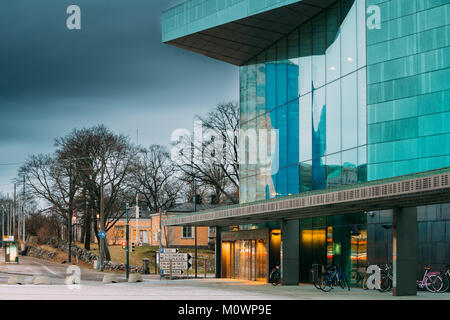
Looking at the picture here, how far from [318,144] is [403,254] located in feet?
33.1

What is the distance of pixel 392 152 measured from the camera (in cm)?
2850

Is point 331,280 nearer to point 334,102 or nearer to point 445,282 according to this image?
point 445,282

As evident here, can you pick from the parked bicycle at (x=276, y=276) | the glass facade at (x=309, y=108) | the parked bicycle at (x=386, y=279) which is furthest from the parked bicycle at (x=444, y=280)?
the parked bicycle at (x=276, y=276)

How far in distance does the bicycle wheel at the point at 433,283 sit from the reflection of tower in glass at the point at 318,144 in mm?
7811

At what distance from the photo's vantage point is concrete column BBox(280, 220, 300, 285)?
3256 cm

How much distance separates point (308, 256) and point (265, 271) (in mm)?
3999

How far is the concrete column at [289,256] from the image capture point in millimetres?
32562

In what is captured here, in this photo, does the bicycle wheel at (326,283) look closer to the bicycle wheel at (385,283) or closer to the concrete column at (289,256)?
the bicycle wheel at (385,283)

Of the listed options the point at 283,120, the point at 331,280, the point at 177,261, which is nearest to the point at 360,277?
the point at 331,280

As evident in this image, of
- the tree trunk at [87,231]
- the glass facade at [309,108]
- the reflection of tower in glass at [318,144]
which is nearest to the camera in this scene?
the glass facade at [309,108]

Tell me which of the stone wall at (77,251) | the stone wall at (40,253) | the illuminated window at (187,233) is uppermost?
the illuminated window at (187,233)

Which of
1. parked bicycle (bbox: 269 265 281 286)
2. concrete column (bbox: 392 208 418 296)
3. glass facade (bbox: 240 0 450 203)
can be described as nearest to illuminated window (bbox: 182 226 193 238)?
glass facade (bbox: 240 0 450 203)

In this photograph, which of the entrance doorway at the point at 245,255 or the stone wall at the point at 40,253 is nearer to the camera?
the entrance doorway at the point at 245,255

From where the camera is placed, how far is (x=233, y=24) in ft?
122
